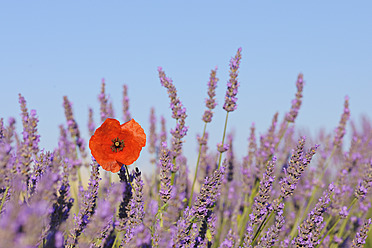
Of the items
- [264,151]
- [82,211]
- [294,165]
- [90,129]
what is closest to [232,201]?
[264,151]

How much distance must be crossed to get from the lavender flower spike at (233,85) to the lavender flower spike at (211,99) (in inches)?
5.1

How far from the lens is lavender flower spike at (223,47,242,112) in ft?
7.76

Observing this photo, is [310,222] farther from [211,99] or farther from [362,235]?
[211,99]

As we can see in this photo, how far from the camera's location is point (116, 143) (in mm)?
1775

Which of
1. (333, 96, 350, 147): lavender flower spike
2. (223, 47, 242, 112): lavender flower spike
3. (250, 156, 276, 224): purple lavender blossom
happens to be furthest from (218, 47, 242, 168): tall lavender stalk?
(333, 96, 350, 147): lavender flower spike

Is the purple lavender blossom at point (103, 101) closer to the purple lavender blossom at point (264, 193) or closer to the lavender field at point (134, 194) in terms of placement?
the lavender field at point (134, 194)

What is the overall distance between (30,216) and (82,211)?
2.75 ft

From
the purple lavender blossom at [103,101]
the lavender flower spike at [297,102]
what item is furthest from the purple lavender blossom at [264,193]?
the purple lavender blossom at [103,101]

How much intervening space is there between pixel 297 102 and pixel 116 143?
211 cm

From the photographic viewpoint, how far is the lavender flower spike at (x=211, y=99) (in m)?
2.48

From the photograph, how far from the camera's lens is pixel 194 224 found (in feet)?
5.38

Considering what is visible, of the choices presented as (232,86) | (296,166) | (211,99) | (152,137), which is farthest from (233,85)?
(152,137)

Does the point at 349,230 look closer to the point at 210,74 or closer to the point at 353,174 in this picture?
the point at 353,174

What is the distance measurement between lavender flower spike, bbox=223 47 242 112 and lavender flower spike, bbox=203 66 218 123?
0.43ft
